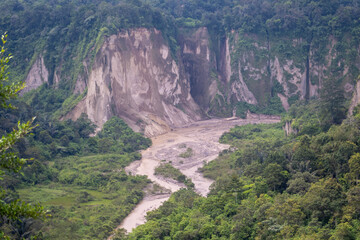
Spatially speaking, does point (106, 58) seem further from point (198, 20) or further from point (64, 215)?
point (64, 215)

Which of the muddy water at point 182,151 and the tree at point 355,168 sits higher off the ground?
the tree at point 355,168

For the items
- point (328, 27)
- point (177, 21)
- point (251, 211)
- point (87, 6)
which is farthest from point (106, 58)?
point (251, 211)

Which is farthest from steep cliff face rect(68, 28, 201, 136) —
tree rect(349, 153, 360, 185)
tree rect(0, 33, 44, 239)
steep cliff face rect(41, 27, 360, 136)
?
tree rect(0, 33, 44, 239)

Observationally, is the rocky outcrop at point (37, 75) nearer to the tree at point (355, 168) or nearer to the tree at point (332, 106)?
the tree at point (332, 106)

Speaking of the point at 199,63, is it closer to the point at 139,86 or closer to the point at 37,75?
the point at 139,86

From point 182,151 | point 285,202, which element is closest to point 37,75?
point 182,151

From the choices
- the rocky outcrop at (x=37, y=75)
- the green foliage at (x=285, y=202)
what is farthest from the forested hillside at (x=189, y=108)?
the rocky outcrop at (x=37, y=75)
